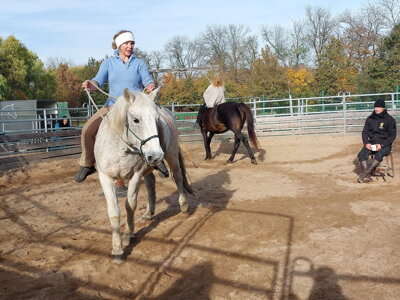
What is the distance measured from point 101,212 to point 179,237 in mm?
1839

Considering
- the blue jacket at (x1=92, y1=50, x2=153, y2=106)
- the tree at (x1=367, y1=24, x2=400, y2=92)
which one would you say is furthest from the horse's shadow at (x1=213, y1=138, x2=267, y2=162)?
the tree at (x1=367, y1=24, x2=400, y2=92)

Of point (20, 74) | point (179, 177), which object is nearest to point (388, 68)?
point (179, 177)

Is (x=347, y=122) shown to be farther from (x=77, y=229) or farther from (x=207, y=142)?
(x=77, y=229)

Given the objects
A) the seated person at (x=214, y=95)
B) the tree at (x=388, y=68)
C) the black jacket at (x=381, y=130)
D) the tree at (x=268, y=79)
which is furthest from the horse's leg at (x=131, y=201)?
the tree at (x=268, y=79)

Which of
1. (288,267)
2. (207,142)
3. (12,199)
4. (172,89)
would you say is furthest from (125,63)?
(172,89)

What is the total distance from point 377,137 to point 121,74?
551 cm

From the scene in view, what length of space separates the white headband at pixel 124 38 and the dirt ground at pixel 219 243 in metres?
2.53

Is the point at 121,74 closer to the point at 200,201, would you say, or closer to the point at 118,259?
the point at 118,259

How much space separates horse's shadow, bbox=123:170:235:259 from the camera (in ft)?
15.5

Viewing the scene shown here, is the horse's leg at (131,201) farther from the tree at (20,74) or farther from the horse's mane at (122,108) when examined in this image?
the tree at (20,74)

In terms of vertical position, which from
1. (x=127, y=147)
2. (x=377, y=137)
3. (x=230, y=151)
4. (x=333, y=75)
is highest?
(x=333, y=75)

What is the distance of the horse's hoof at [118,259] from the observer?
12.4ft

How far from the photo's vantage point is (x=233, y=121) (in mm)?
10469

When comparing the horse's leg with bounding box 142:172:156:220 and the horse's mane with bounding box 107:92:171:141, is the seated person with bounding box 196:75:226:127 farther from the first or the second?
the horse's mane with bounding box 107:92:171:141
